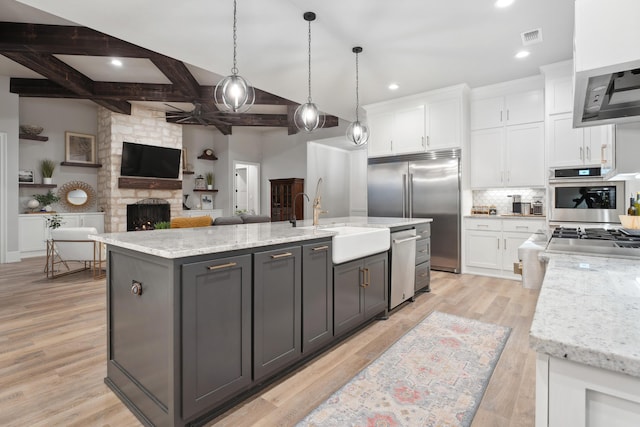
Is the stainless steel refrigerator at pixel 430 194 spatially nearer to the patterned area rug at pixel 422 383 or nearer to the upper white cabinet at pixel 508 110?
the upper white cabinet at pixel 508 110

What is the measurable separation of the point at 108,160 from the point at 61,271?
110 inches

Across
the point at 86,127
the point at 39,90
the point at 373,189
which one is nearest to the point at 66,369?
the point at 373,189

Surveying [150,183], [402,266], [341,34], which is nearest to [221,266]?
[402,266]

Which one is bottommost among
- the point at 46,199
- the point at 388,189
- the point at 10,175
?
the point at 46,199

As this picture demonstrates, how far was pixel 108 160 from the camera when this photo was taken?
6.90 metres

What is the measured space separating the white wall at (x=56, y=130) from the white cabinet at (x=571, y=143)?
28.7 ft

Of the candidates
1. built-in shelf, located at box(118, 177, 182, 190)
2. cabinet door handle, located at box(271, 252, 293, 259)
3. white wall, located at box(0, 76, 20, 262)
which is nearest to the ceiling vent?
cabinet door handle, located at box(271, 252, 293, 259)

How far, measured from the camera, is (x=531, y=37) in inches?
140

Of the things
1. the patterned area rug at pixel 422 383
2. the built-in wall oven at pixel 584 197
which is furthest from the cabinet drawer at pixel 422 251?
the built-in wall oven at pixel 584 197

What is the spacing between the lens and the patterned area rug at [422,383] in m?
1.71

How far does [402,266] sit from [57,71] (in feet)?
19.2

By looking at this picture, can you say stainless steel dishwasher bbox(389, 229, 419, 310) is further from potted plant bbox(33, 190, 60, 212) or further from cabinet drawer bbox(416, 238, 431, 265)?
potted plant bbox(33, 190, 60, 212)

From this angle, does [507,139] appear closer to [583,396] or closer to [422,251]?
[422,251]

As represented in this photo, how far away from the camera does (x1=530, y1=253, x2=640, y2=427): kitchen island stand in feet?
1.67
